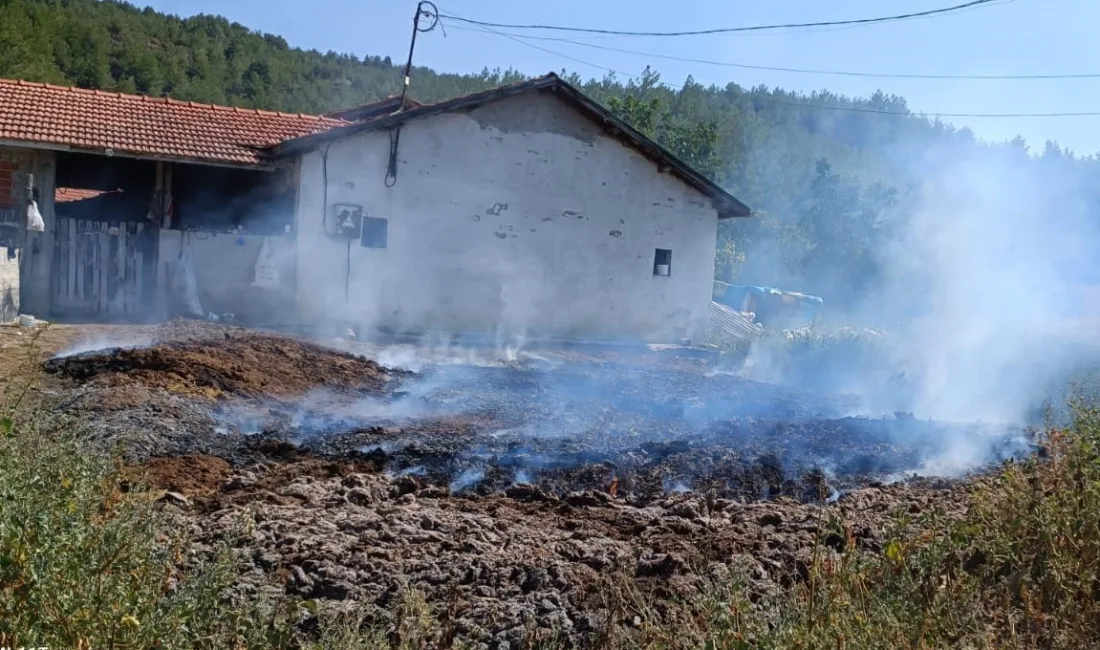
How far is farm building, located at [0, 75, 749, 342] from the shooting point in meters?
16.6

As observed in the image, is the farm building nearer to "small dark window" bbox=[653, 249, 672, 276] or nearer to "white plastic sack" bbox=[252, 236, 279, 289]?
"white plastic sack" bbox=[252, 236, 279, 289]

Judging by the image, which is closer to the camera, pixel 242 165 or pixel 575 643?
pixel 575 643

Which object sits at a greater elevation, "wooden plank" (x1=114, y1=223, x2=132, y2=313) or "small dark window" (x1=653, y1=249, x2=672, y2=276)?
"small dark window" (x1=653, y1=249, x2=672, y2=276)

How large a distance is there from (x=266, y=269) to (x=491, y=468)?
11.1 metres

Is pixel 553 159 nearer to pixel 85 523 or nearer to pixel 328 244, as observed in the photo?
pixel 328 244

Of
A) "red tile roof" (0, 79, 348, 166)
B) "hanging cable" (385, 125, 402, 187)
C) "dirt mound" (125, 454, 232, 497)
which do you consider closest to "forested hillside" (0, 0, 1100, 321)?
"hanging cable" (385, 125, 402, 187)

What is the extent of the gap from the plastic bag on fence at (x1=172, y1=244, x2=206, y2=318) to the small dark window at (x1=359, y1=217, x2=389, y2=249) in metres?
3.36

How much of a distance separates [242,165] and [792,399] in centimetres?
1157

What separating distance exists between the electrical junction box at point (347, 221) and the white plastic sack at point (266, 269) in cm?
130

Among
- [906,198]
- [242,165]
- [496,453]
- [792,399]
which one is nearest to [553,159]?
[242,165]

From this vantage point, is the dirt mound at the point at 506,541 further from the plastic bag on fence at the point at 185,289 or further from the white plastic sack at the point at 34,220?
the white plastic sack at the point at 34,220

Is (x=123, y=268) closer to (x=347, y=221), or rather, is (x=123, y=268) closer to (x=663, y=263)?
(x=347, y=221)

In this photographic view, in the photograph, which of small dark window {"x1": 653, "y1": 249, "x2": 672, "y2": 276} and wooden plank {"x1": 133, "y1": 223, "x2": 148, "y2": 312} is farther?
small dark window {"x1": 653, "y1": 249, "x2": 672, "y2": 276}

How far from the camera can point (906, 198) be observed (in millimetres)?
31422
